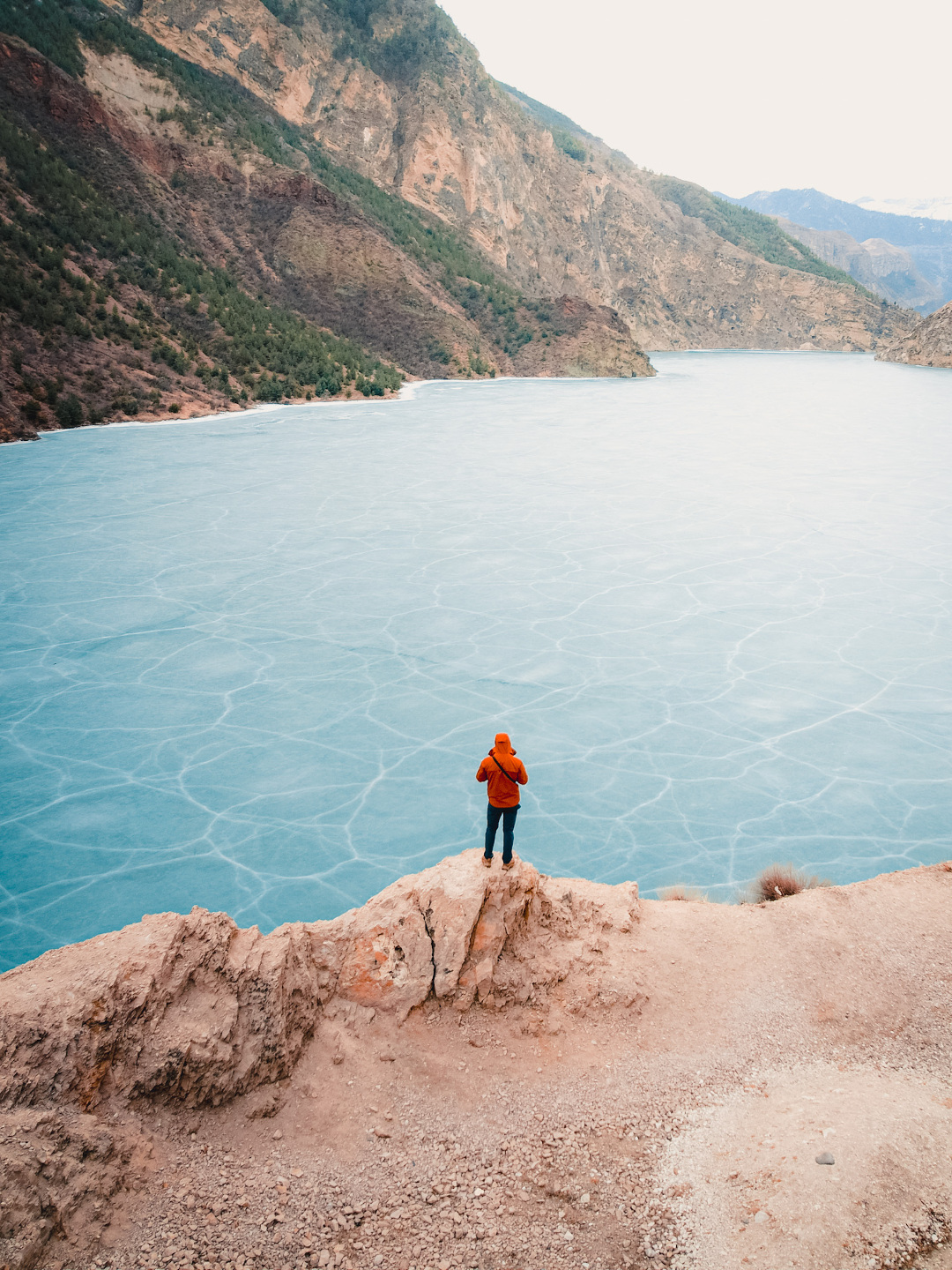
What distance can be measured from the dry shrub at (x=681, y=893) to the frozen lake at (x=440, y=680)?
186 millimetres

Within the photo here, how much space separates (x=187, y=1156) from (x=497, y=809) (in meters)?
1.69

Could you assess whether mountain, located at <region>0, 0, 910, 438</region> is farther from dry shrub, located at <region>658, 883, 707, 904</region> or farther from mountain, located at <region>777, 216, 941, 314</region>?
mountain, located at <region>777, 216, 941, 314</region>

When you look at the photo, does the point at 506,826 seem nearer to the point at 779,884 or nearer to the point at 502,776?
the point at 502,776

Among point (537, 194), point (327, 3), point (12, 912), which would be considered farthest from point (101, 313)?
point (537, 194)

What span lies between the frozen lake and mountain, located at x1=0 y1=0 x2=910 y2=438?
36.9 feet

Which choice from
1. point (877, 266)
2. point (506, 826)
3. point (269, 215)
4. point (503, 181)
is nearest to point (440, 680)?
point (506, 826)

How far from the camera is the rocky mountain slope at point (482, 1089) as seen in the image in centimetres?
253

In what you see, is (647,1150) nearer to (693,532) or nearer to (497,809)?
(497,809)

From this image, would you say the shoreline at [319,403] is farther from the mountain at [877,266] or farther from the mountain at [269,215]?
the mountain at [877,266]

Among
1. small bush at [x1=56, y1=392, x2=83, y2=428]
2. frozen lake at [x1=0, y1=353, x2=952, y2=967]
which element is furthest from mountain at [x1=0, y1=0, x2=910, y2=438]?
frozen lake at [x1=0, y1=353, x2=952, y2=967]

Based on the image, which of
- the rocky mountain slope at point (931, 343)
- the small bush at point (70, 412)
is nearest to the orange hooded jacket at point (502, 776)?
the small bush at point (70, 412)

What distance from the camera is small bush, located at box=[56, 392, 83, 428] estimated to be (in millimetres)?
21641

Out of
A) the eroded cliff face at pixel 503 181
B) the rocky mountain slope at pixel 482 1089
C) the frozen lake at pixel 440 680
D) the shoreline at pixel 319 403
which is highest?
Answer: the eroded cliff face at pixel 503 181

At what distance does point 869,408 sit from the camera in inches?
1214
